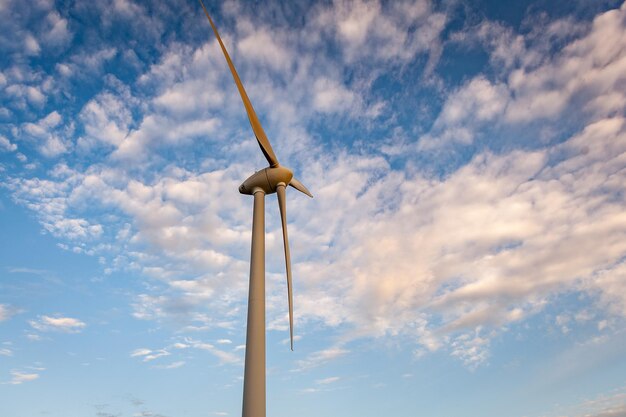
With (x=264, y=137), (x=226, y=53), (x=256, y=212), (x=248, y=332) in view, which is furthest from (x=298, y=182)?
(x=248, y=332)

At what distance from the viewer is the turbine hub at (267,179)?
38.4 m

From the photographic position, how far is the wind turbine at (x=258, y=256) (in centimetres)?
2623

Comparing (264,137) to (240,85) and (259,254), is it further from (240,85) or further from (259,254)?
(259,254)

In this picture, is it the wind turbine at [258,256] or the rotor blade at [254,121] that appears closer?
the wind turbine at [258,256]

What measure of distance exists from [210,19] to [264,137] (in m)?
11.1

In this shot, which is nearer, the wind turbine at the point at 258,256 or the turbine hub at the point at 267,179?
the wind turbine at the point at 258,256

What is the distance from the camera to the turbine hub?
3841 cm

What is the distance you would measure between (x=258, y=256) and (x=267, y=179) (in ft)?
30.6

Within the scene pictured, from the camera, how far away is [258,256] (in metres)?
31.2

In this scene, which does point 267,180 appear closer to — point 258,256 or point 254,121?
point 254,121

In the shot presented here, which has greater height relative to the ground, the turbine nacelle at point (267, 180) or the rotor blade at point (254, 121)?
the rotor blade at point (254, 121)

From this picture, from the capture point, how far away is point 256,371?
26.7m

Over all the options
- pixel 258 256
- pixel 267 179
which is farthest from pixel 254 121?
pixel 258 256

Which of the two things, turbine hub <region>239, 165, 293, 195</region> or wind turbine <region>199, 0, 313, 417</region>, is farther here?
turbine hub <region>239, 165, 293, 195</region>
